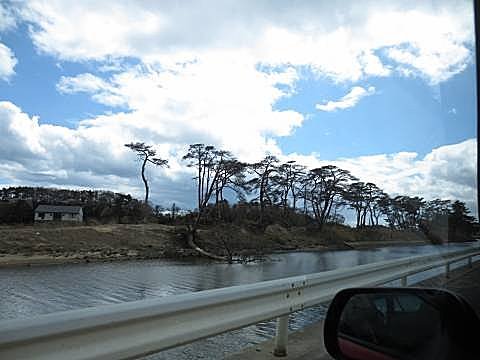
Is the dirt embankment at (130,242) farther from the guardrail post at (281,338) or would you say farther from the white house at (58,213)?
the guardrail post at (281,338)

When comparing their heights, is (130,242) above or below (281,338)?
below

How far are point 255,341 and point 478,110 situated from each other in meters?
2.83

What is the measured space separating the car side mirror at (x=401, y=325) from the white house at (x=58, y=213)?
1305cm

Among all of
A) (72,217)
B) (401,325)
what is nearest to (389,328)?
(401,325)

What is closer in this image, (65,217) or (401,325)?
(401,325)

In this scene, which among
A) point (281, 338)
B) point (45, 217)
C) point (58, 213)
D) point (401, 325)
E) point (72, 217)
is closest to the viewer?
point (401, 325)

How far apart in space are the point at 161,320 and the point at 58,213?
1380 centimetres

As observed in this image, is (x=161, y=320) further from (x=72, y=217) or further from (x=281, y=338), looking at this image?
(x=72, y=217)

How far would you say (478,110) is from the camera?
128 cm

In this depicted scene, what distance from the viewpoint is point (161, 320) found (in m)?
1.92

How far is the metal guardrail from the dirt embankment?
709 centimetres

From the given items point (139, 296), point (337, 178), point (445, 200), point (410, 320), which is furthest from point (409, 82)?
point (139, 296)

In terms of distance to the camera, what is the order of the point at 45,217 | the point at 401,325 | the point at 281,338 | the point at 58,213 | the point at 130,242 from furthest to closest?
the point at 130,242, the point at 45,217, the point at 58,213, the point at 281,338, the point at 401,325

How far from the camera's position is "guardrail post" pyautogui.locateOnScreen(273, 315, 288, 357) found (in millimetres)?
2936
